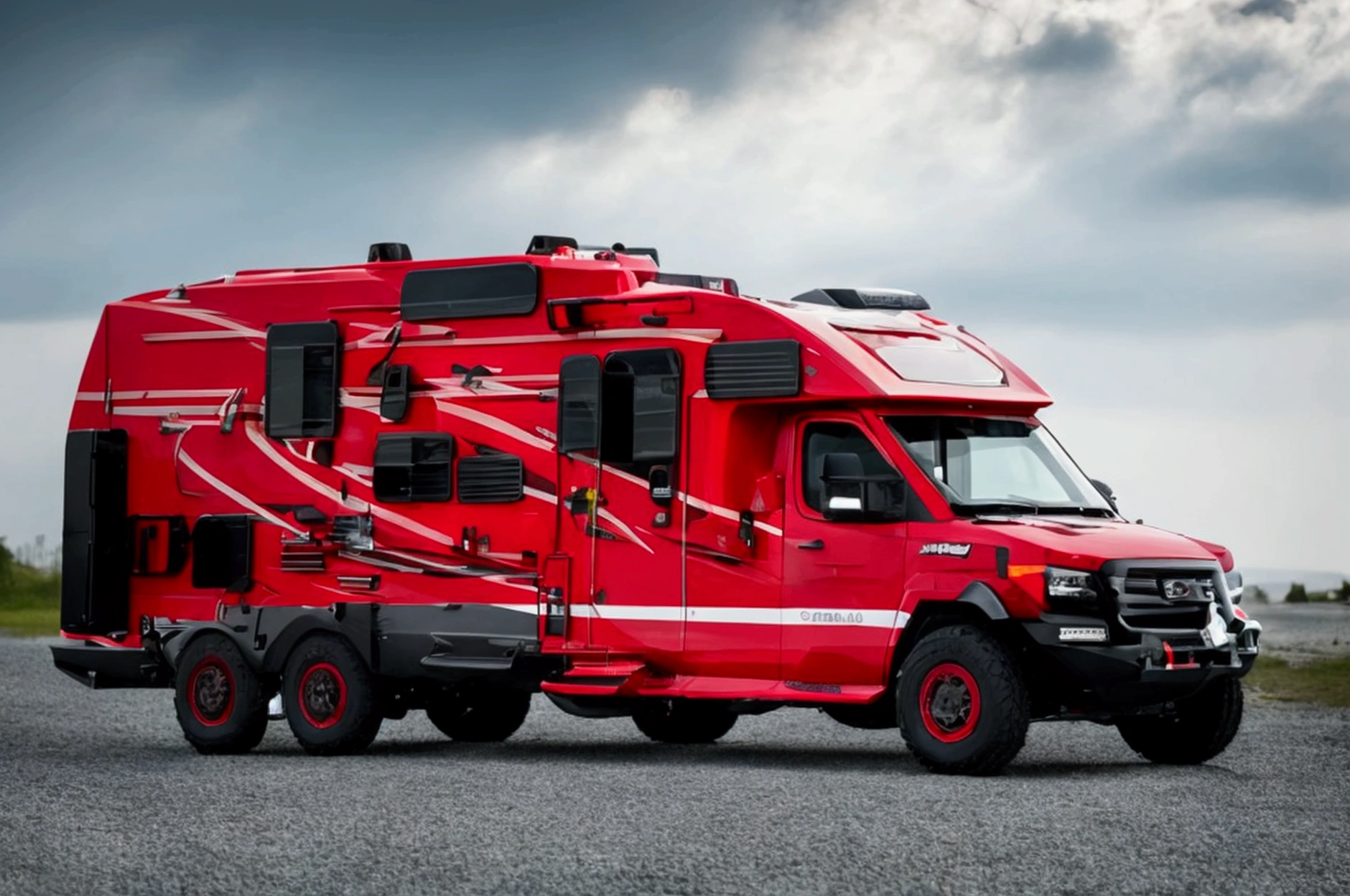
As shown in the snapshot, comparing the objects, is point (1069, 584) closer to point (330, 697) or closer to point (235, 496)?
point (330, 697)

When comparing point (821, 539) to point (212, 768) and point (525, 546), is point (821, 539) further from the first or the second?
point (212, 768)

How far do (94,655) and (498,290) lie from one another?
4.95 m

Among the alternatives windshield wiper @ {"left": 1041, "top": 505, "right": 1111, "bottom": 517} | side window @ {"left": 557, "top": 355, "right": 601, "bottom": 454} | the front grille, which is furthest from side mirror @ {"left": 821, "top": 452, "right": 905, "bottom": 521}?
side window @ {"left": 557, "top": 355, "right": 601, "bottom": 454}

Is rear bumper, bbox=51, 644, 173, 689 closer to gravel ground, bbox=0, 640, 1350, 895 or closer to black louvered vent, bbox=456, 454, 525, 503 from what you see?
gravel ground, bbox=0, 640, 1350, 895

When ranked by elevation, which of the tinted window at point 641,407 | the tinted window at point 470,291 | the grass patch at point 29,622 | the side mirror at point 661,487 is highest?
the tinted window at point 470,291

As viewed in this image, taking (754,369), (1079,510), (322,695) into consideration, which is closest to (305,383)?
(322,695)

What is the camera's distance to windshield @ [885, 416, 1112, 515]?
15.4 m

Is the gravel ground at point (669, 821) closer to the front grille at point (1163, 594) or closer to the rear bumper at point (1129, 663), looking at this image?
the rear bumper at point (1129, 663)

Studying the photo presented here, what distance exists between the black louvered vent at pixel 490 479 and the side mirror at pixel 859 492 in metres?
2.83

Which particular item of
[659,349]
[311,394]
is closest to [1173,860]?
[659,349]

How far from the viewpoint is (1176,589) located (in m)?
14.8

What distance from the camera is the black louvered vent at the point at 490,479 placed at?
1703 centimetres

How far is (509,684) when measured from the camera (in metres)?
17.0

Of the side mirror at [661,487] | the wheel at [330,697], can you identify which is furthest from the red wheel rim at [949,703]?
the wheel at [330,697]
